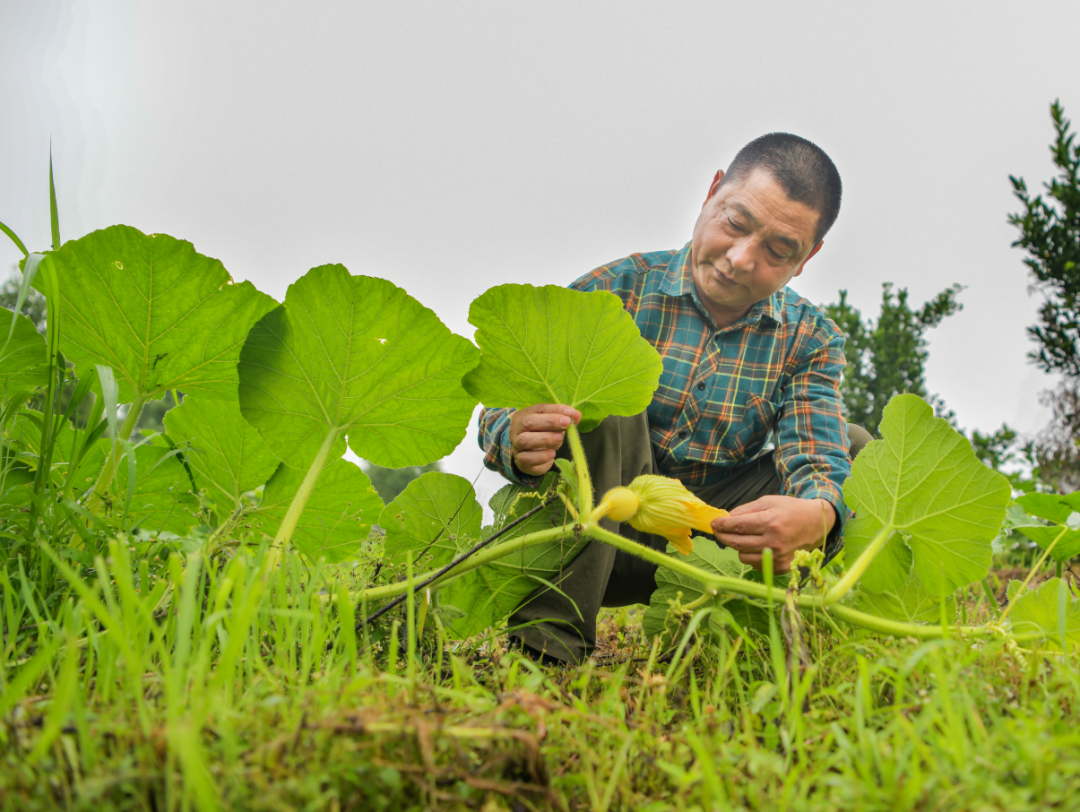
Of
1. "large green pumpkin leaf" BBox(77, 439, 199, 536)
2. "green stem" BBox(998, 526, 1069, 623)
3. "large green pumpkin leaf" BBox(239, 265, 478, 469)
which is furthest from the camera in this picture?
"large green pumpkin leaf" BBox(77, 439, 199, 536)

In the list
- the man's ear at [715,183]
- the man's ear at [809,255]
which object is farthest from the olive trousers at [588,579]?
the man's ear at [715,183]

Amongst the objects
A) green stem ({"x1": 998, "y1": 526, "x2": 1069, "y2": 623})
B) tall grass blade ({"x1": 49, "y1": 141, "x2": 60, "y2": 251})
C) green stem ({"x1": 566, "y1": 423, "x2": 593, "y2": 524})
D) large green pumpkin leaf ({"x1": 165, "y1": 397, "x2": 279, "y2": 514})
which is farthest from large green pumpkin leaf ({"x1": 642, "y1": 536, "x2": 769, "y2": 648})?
tall grass blade ({"x1": 49, "y1": 141, "x2": 60, "y2": 251})

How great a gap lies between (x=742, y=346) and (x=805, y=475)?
1.56ft

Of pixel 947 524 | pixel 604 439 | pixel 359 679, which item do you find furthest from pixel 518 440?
pixel 947 524

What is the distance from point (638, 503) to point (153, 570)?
96 cm

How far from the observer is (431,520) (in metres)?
1.46

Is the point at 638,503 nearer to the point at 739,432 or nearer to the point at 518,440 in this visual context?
the point at 518,440

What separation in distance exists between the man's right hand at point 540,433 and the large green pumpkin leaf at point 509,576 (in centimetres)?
9

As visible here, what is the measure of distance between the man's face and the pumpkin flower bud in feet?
2.99

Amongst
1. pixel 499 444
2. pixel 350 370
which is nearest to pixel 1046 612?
pixel 499 444

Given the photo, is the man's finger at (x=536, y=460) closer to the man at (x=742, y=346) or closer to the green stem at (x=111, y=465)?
the man at (x=742, y=346)

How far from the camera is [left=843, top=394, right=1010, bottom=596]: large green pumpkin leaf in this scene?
1.27 meters

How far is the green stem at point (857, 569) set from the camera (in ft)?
3.74

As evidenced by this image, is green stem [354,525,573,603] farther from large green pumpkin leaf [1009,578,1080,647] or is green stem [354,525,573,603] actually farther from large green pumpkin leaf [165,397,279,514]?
large green pumpkin leaf [1009,578,1080,647]
